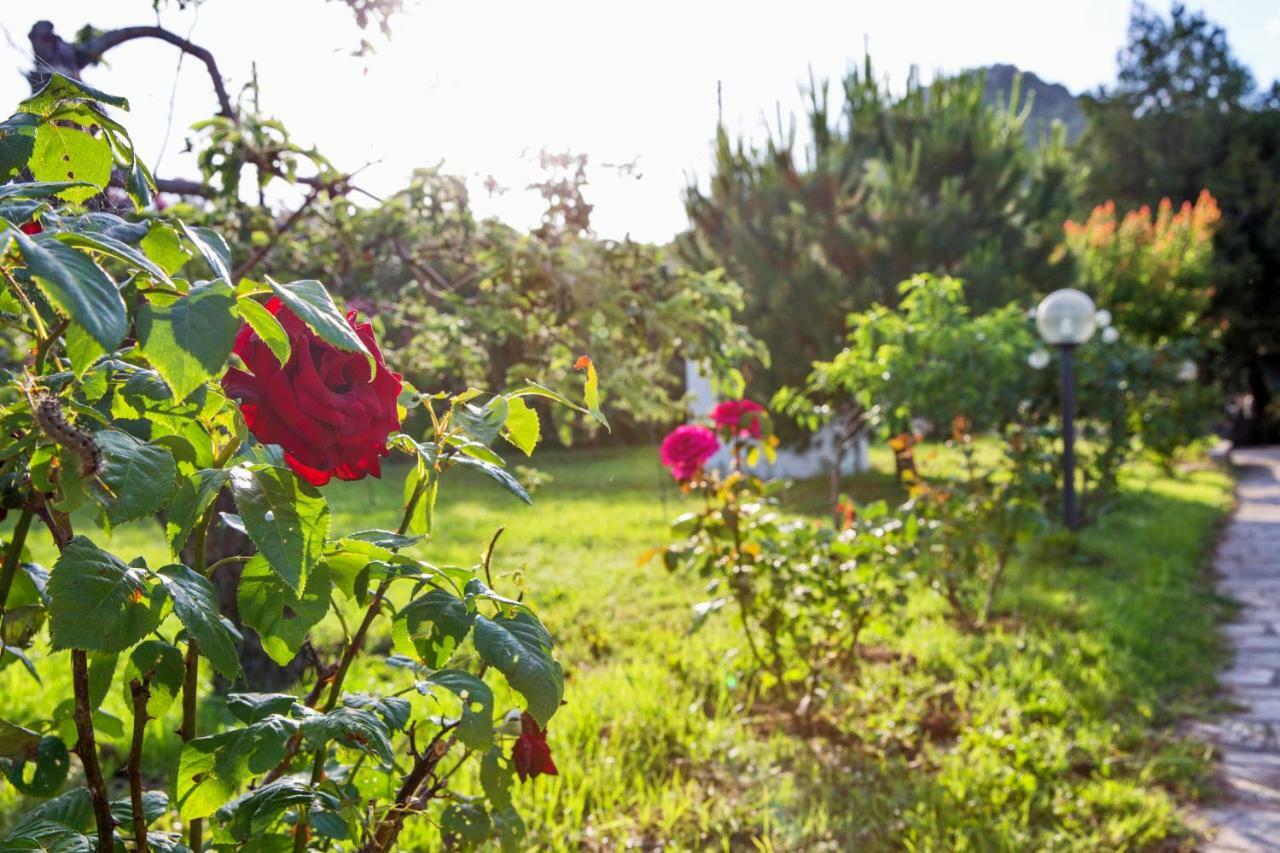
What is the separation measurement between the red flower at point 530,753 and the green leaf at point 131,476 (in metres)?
0.63

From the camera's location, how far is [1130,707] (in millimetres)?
3561

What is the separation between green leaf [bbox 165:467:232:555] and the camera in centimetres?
72

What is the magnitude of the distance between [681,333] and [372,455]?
1.93 m

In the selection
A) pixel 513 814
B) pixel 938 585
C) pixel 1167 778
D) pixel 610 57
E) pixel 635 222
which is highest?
pixel 610 57

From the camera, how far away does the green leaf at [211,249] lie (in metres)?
0.71

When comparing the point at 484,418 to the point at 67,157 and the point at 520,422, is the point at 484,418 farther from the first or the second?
the point at 67,157

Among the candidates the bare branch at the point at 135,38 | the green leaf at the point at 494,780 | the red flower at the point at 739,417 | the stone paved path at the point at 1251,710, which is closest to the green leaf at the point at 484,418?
the green leaf at the point at 494,780

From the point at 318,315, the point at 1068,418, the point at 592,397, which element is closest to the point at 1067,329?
the point at 1068,418

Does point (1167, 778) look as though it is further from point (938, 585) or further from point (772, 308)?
point (772, 308)

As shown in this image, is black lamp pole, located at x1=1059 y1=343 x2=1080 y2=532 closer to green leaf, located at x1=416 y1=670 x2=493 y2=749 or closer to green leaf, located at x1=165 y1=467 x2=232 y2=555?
green leaf, located at x1=416 y1=670 x2=493 y2=749

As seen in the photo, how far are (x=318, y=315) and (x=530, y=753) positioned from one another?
2.48 feet

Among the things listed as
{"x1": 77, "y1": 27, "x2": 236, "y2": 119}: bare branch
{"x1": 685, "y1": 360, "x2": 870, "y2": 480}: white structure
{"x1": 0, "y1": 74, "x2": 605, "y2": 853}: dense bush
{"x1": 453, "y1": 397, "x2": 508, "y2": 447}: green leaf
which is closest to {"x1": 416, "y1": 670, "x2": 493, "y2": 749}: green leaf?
{"x1": 0, "y1": 74, "x2": 605, "y2": 853}: dense bush

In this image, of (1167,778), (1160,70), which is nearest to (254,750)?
(1167,778)

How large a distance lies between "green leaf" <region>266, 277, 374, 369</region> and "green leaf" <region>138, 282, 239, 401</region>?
5cm
